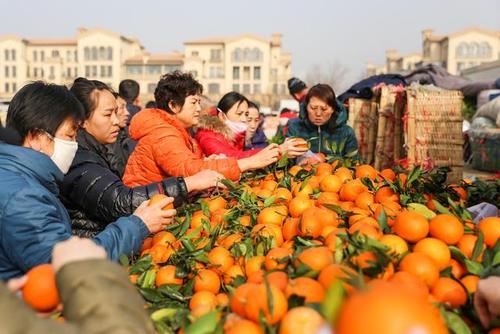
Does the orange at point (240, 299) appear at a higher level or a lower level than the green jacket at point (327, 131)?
lower

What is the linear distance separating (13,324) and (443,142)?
11.9ft

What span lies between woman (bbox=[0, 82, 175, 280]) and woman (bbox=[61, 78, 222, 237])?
297mm

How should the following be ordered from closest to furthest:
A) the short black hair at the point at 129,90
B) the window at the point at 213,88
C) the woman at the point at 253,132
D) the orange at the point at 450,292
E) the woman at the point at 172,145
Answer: the orange at the point at 450,292 → the woman at the point at 172,145 → the woman at the point at 253,132 → the short black hair at the point at 129,90 → the window at the point at 213,88

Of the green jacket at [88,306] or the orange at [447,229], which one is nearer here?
the green jacket at [88,306]

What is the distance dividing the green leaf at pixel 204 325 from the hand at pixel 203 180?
1.39 m

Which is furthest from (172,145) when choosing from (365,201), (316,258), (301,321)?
(301,321)

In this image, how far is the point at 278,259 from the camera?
5.46 feet

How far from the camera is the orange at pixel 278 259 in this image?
1.62 m

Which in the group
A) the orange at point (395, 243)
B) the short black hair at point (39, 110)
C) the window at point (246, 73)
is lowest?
the orange at point (395, 243)

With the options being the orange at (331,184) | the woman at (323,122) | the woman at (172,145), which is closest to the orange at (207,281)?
the orange at (331,184)

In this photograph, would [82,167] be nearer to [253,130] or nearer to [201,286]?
[201,286]

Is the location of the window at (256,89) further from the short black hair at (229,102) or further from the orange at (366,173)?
the orange at (366,173)

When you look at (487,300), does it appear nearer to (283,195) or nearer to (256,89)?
(283,195)

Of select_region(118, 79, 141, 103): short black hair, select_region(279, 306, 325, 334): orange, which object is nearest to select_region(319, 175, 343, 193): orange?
select_region(279, 306, 325, 334): orange
